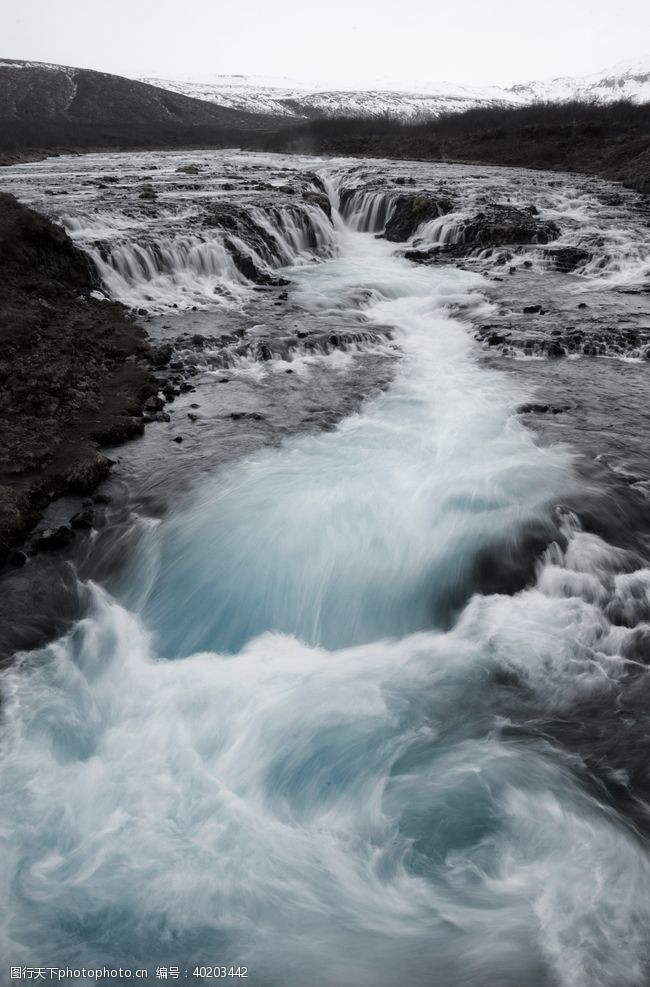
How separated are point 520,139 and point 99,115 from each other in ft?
255

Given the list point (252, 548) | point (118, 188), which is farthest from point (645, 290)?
point (118, 188)

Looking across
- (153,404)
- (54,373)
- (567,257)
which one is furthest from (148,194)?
(153,404)

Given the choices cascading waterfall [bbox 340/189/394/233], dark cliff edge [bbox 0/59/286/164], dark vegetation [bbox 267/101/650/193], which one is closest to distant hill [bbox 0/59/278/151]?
dark cliff edge [bbox 0/59/286/164]

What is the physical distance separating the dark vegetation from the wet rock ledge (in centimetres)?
2549

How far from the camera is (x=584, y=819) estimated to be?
4004 mm

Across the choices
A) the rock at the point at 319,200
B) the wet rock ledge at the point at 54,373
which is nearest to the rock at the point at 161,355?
the wet rock ledge at the point at 54,373

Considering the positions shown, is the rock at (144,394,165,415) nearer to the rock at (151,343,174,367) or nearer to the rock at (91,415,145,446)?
the rock at (91,415,145,446)

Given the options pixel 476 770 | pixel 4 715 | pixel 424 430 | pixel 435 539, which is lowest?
pixel 4 715

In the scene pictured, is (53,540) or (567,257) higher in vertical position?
(567,257)

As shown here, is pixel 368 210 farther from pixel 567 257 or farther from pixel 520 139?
pixel 520 139

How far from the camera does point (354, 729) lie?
15.9 feet

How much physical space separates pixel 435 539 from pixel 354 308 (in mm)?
8867

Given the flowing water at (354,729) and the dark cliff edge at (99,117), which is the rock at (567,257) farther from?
the dark cliff edge at (99,117)

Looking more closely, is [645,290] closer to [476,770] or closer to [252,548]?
[252,548]
